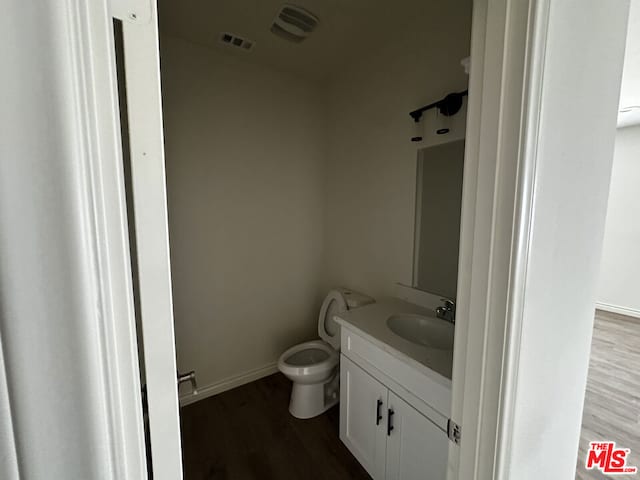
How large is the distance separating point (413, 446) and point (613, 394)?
2.18 m

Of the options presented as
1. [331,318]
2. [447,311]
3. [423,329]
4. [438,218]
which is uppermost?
[438,218]

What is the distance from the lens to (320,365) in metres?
1.86

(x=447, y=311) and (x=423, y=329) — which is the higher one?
(x=447, y=311)

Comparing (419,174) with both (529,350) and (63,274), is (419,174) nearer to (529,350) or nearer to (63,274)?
(529,350)

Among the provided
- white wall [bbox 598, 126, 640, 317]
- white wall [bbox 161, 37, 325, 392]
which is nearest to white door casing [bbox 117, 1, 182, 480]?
white wall [bbox 161, 37, 325, 392]

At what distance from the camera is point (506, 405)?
63 centimetres

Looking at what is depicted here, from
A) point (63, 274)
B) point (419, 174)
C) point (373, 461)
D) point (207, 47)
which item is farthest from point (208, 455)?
point (207, 47)

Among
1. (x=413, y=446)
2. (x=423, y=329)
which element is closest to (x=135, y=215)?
(x=413, y=446)

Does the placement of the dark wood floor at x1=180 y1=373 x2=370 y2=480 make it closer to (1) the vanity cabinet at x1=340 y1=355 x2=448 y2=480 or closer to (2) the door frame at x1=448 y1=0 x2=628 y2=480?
(1) the vanity cabinet at x1=340 y1=355 x2=448 y2=480

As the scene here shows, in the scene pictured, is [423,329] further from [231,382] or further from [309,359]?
[231,382]

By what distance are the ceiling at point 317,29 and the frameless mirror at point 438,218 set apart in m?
0.73

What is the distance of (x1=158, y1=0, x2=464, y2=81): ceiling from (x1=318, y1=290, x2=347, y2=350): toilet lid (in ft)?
5.91

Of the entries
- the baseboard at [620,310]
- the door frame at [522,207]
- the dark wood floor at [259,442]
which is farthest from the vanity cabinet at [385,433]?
the baseboard at [620,310]

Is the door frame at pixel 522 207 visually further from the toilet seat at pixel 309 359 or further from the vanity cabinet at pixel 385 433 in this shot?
the toilet seat at pixel 309 359
